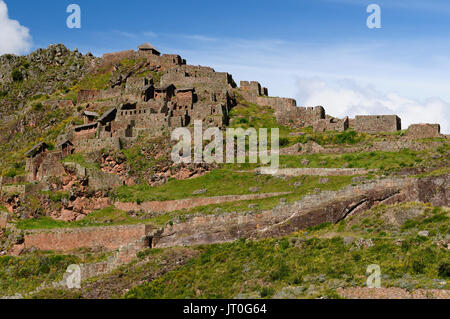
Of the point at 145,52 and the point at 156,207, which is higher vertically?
the point at 145,52

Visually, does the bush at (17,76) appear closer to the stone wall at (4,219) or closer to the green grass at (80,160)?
the green grass at (80,160)

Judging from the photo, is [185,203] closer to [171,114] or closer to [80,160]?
[80,160]

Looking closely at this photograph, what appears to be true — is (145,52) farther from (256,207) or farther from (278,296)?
(278,296)

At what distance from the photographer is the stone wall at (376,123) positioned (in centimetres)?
5866

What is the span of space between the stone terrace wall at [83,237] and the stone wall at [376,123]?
78.7ft

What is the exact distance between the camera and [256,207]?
44094mm

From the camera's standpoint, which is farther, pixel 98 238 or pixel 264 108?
pixel 264 108

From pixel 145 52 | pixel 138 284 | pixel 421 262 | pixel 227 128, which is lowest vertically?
pixel 138 284

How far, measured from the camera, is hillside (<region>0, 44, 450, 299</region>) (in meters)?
32.5

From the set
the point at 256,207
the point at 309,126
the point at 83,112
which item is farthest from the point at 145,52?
the point at 256,207

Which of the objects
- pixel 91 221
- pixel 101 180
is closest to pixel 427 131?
pixel 101 180
